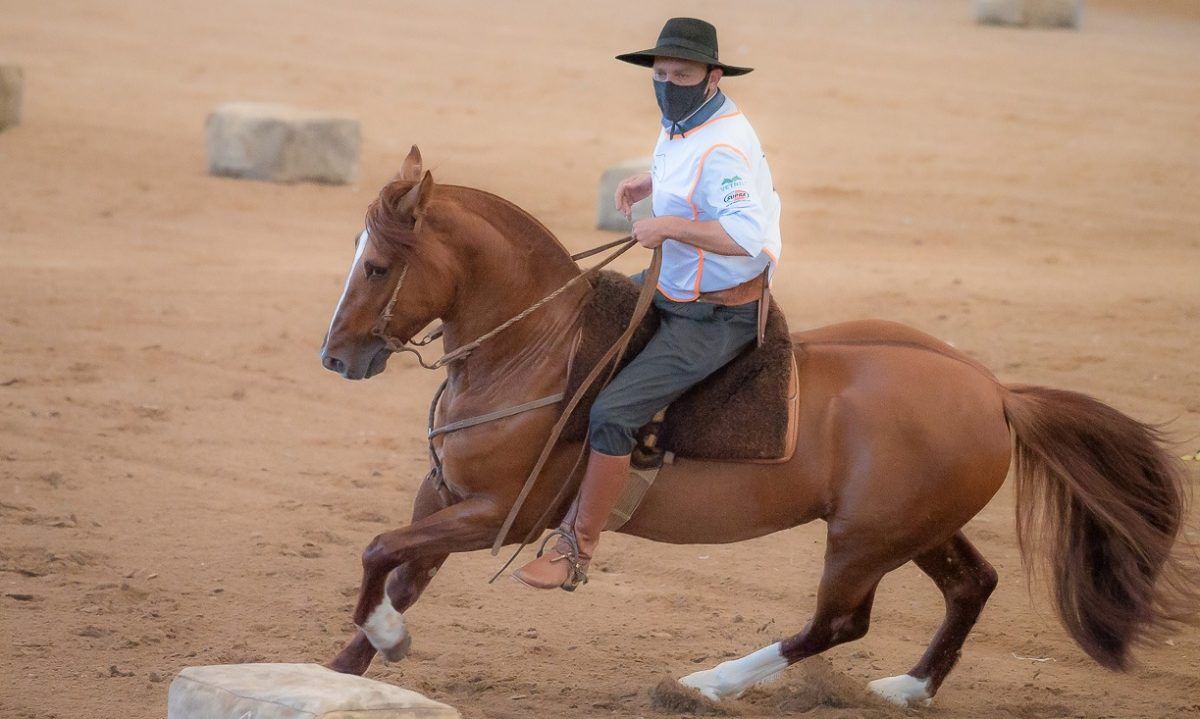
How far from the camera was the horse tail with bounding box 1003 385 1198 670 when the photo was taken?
17.0 feet

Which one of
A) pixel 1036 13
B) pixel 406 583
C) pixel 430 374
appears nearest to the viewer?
pixel 406 583

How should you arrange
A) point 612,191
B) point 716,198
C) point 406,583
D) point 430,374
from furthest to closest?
point 612,191, point 430,374, point 406,583, point 716,198

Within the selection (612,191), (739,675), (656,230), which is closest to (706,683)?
(739,675)

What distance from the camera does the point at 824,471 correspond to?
16.3ft

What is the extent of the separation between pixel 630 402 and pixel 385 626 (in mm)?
1119

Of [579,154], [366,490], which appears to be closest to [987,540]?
[366,490]

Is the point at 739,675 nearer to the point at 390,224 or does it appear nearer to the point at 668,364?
the point at 668,364

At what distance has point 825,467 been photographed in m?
4.97

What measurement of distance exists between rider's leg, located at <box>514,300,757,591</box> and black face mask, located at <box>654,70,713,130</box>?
0.65m

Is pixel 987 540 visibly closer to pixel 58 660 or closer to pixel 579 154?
pixel 58 660

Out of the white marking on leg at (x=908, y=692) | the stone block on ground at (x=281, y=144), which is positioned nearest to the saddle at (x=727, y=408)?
the white marking on leg at (x=908, y=692)

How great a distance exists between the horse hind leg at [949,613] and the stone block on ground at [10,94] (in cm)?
1352

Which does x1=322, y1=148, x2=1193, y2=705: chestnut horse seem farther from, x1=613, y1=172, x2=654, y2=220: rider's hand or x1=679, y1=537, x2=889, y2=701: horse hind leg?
x1=613, y1=172, x2=654, y2=220: rider's hand

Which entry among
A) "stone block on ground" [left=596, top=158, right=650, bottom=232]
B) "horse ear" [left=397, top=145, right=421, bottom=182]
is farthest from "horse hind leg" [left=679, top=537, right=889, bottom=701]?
"stone block on ground" [left=596, top=158, right=650, bottom=232]
